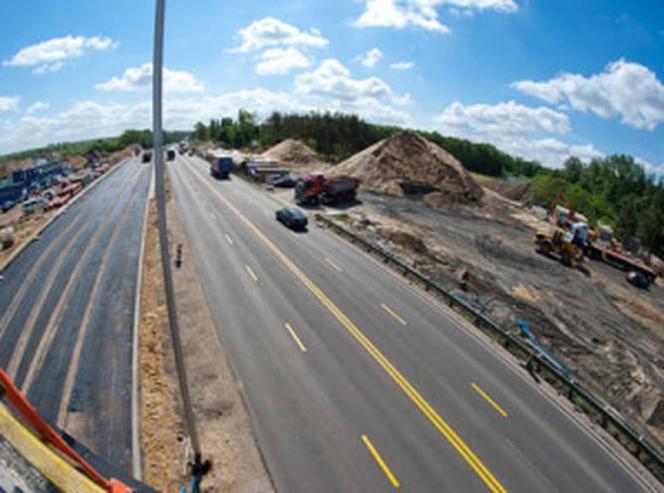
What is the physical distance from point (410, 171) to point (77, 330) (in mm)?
50097

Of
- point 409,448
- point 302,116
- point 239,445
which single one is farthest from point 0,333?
point 302,116

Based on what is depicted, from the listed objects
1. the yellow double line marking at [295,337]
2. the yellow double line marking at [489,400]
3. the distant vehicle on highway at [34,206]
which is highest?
the distant vehicle on highway at [34,206]

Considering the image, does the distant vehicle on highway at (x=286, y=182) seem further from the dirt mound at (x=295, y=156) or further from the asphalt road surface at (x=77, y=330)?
the asphalt road surface at (x=77, y=330)

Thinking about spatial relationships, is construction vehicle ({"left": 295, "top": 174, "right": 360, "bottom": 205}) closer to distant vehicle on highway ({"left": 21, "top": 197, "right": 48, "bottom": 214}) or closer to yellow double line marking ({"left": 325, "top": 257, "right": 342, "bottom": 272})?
yellow double line marking ({"left": 325, "top": 257, "right": 342, "bottom": 272})

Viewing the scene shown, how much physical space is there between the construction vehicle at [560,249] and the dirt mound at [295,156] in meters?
53.8

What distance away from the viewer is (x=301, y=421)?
13.4 metres

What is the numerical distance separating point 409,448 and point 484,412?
12.3 ft

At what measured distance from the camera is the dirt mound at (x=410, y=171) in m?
56.6

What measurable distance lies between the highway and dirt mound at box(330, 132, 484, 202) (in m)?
33.5

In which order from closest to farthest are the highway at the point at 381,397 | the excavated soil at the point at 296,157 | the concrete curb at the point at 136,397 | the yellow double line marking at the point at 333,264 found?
the concrete curb at the point at 136,397, the highway at the point at 381,397, the yellow double line marking at the point at 333,264, the excavated soil at the point at 296,157

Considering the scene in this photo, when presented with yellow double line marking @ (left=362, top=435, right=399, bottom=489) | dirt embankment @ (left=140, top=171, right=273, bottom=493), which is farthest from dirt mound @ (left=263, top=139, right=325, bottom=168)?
yellow double line marking @ (left=362, top=435, right=399, bottom=489)

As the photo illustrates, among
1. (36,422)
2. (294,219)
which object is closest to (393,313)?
(294,219)

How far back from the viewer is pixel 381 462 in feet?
39.2

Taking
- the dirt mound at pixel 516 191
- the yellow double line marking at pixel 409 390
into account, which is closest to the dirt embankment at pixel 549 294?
the yellow double line marking at pixel 409 390
